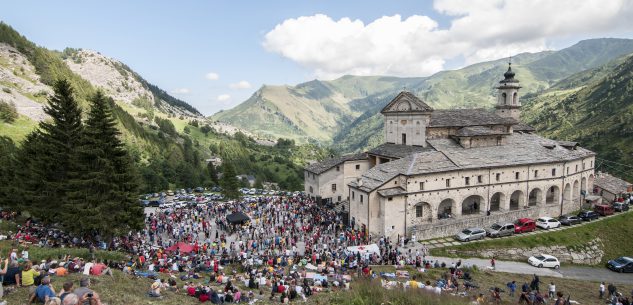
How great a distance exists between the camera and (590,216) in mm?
47656

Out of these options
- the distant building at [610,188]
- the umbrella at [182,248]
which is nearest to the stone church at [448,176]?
the distant building at [610,188]

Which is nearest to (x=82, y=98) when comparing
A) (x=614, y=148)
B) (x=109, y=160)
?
(x=109, y=160)

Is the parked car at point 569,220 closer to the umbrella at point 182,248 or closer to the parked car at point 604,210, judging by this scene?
the parked car at point 604,210

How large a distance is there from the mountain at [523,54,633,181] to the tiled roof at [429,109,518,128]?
50222 millimetres

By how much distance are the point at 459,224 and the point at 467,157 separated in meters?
8.17

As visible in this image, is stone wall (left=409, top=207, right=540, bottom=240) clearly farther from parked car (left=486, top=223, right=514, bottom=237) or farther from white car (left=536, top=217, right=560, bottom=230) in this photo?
white car (left=536, top=217, right=560, bottom=230)

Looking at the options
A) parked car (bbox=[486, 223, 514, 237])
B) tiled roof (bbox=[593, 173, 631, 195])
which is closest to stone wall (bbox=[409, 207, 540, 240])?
parked car (bbox=[486, 223, 514, 237])

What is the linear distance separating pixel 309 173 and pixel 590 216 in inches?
1427

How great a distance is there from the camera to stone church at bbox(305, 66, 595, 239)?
4100 centimetres

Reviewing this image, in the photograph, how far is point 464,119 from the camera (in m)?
51.2

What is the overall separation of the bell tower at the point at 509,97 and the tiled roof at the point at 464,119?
35.3ft

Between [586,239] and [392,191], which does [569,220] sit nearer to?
[586,239]

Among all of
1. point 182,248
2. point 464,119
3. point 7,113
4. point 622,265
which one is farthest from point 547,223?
point 7,113

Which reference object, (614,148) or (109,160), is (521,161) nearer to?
(109,160)
